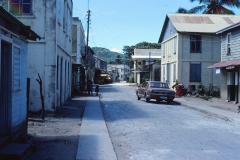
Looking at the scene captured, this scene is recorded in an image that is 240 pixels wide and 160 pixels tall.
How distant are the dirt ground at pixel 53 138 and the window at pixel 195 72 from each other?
19268 mm

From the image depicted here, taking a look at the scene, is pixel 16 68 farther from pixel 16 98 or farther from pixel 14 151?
pixel 14 151

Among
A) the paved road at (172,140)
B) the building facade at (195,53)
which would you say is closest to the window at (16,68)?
the paved road at (172,140)

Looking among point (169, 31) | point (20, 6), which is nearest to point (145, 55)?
A: point (169, 31)

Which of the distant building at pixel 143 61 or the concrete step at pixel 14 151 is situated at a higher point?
the distant building at pixel 143 61

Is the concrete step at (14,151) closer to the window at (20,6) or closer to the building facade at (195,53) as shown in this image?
the window at (20,6)

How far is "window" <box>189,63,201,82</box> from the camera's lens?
3000 centimetres

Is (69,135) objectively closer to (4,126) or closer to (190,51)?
(4,126)

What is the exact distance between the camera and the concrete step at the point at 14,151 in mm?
5984

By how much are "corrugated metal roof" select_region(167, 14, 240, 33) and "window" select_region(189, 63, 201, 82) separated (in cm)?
331

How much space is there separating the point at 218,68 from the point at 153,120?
12.0 metres

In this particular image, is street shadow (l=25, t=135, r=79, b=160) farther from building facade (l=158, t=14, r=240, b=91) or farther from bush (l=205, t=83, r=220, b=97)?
building facade (l=158, t=14, r=240, b=91)

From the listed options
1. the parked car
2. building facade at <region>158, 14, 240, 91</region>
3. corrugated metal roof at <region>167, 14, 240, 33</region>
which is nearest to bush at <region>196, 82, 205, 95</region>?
building facade at <region>158, 14, 240, 91</region>

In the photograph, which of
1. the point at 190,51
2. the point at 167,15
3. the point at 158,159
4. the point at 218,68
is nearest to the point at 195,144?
the point at 158,159

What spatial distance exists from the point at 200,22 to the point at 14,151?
2840cm
